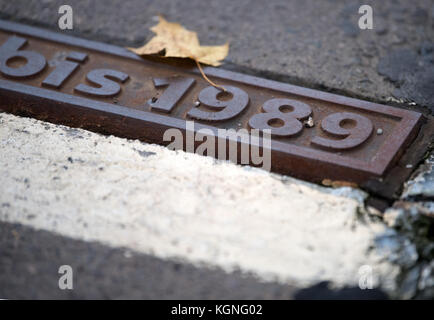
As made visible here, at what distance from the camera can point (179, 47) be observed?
167 centimetres

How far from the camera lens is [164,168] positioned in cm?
130

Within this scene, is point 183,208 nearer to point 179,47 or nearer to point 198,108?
point 198,108

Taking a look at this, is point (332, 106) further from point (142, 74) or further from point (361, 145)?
point (142, 74)

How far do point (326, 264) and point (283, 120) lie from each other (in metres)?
0.46

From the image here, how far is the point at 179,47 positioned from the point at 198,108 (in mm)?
308

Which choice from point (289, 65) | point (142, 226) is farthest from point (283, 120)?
point (142, 226)

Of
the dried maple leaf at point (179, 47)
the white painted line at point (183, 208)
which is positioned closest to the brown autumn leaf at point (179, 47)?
the dried maple leaf at point (179, 47)

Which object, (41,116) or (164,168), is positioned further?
(41,116)

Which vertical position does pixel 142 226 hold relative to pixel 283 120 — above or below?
below

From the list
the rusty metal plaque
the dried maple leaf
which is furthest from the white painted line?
the dried maple leaf

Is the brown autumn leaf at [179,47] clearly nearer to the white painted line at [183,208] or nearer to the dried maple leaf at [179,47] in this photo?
the dried maple leaf at [179,47]

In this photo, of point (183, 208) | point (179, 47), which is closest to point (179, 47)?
point (179, 47)

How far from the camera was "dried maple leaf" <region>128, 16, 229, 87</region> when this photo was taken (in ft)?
5.38
